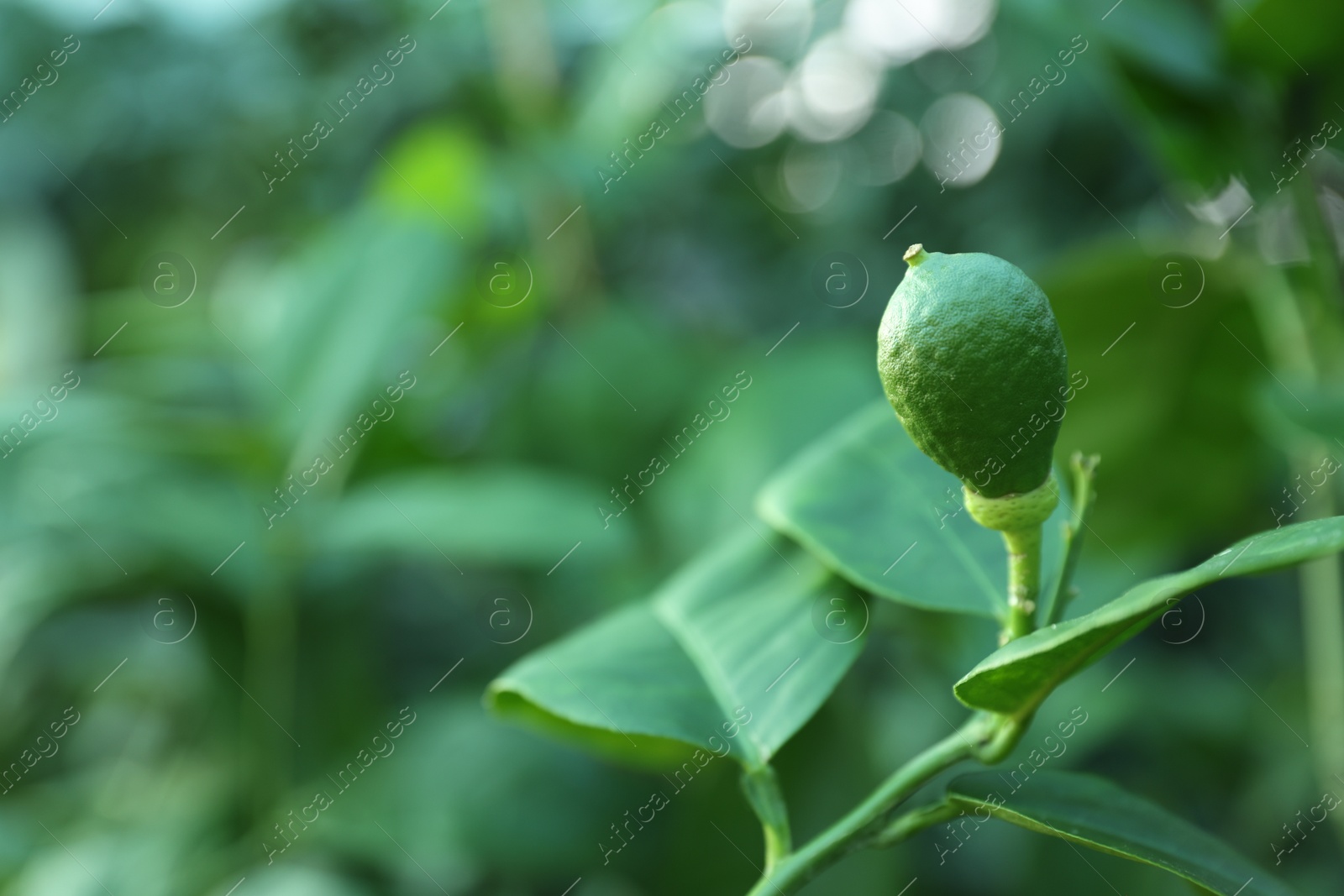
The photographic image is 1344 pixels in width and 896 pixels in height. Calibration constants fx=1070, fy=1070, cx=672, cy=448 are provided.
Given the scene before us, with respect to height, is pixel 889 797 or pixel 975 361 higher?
pixel 975 361

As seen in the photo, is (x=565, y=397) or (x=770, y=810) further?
(x=565, y=397)

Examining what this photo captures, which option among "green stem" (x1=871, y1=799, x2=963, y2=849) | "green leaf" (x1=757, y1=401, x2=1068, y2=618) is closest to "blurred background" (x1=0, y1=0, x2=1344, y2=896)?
"green leaf" (x1=757, y1=401, x2=1068, y2=618)

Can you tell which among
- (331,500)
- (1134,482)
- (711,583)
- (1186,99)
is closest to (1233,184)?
(1186,99)

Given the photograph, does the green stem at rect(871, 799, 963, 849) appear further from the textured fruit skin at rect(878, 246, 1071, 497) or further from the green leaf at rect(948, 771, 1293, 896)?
the textured fruit skin at rect(878, 246, 1071, 497)

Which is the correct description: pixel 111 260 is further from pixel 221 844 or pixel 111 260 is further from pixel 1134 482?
pixel 1134 482

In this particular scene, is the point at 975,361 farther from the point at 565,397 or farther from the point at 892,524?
the point at 565,397

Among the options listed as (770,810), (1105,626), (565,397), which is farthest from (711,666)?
(565,397)
